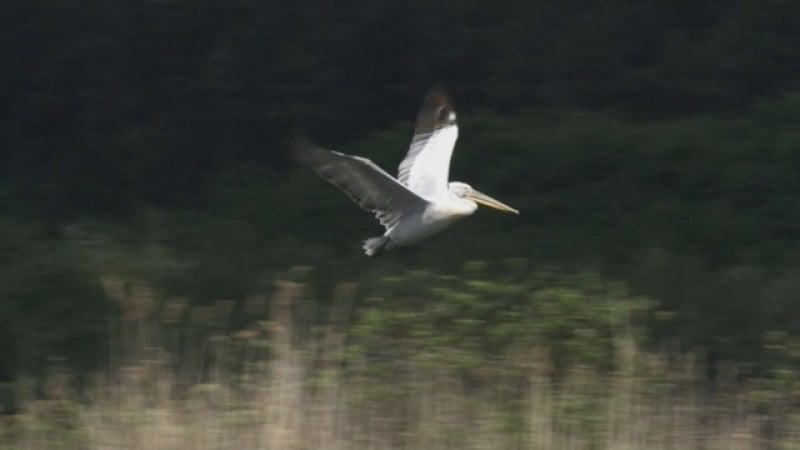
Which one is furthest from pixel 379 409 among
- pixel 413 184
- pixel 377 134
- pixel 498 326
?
pixel 377 134

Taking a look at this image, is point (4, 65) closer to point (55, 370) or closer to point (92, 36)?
point (92, 36)

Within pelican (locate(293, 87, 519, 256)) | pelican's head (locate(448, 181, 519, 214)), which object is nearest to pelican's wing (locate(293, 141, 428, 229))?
pelican (locate(293, 87, 519, 256))

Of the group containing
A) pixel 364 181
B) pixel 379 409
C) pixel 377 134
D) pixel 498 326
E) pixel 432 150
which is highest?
pixel 377 134

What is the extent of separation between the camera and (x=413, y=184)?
11.1m

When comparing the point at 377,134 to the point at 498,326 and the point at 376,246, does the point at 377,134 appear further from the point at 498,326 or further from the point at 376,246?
the point at 498,326

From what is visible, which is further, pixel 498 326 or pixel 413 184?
pixel 413 184

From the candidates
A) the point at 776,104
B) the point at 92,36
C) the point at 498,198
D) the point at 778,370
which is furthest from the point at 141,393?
the point at 92,36

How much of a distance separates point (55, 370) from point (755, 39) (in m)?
7.18

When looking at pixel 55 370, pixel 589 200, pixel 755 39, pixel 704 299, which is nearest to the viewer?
pixel 55 370

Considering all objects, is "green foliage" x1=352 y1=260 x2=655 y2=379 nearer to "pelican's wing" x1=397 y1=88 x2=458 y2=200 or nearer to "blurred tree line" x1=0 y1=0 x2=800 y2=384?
"pelican's wing" x1=397 y1=88 x2=458 y2=200

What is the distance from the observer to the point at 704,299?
11.6 m

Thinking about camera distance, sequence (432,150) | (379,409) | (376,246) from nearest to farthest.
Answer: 1. (379,409)
2. (376,246)
3. (432,150)

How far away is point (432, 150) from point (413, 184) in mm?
268

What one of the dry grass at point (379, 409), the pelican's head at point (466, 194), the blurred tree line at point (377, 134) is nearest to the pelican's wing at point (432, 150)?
the pelican's head at point (466, 194)
